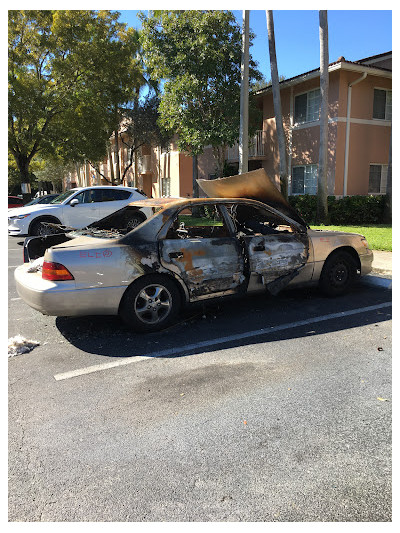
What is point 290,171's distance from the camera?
59.6 ft

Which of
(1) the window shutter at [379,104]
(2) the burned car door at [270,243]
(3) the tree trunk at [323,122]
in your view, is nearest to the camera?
(2) the burned car door at [270,243]

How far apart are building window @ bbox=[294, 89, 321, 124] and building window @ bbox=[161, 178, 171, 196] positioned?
1059 centimetres

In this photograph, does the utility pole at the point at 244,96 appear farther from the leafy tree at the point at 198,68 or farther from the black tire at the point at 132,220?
the black tire at the point at 132,220

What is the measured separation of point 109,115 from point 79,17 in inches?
209

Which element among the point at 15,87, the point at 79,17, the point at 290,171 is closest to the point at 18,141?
the point at 15,87

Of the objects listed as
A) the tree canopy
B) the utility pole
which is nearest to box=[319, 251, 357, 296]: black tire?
the utility pole

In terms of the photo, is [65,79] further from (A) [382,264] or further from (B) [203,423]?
(B) [203,423]

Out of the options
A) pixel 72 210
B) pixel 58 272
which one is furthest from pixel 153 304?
pixel 72 210

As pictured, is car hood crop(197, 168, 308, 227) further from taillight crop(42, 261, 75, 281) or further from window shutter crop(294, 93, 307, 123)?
window shutter crop(294, 93, 307, 123)

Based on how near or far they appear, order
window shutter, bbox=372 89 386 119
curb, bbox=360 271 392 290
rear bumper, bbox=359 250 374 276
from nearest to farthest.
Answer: rear bumper, bbox=359 250 374 276 < curb, bbox=360 271 392 290 < window shutter, bbox=372 89 386 119

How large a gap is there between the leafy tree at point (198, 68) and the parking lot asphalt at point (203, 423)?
1250 centimetres

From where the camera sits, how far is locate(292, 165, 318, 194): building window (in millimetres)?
17000

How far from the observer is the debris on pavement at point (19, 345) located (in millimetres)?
4109

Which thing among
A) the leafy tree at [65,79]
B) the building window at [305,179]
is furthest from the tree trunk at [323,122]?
the leafy tree at [65,79]
